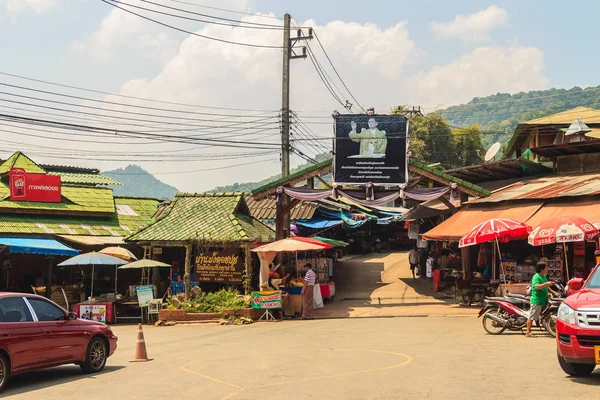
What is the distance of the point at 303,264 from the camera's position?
2970 cm

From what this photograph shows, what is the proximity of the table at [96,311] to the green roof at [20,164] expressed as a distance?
446 inches

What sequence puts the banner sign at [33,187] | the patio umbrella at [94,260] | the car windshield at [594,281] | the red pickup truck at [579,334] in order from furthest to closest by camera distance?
the banner sign at [33,187] → the patio umbrella at [94,260] → the car windshield at [594,281] → the red pickup truck at [579,334]

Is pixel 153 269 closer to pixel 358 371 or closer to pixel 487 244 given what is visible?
pixel 487 244

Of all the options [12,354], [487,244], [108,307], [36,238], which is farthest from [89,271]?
[12,354]

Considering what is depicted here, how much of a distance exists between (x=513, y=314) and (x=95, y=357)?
9610 millimetres

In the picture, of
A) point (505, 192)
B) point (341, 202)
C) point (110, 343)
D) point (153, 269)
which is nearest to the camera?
point (110, 343)

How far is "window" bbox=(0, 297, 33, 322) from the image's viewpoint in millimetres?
11398

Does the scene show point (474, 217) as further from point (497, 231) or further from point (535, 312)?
point (535, 312)

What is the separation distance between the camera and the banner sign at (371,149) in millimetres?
25734

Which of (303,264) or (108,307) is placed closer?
(108,307)

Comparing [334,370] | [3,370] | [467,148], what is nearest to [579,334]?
[334,370]

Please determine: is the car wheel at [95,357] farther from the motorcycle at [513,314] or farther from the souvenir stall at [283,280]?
the souvenir stall at [283,280]

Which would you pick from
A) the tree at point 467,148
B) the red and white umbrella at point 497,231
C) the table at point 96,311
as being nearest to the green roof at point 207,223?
the table at point 96,311

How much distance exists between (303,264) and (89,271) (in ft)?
34.5
